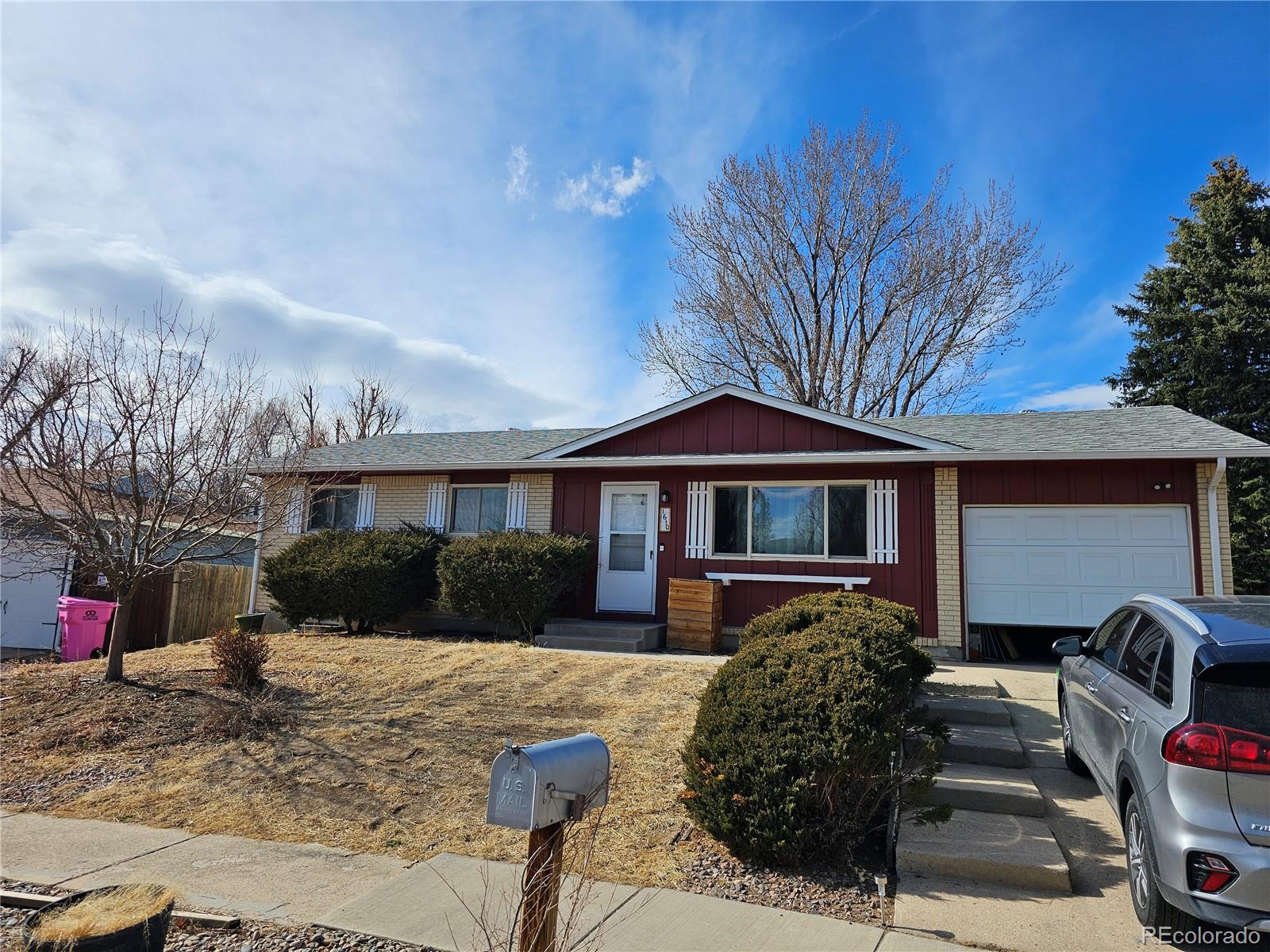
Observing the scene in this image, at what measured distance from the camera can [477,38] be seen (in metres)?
8.33

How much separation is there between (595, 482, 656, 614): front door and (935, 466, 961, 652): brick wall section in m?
4.30

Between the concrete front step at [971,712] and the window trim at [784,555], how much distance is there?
4440 millimetres

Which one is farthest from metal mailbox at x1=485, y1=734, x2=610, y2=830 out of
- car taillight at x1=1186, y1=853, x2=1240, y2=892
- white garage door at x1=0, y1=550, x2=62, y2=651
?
white garage door at x1=0, y1=550, x2=62, y2=651

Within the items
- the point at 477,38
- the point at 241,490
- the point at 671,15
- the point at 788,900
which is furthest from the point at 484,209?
the point at 788,900

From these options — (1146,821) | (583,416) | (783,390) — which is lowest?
(1146,821)

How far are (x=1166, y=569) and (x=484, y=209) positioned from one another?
10.3 meters

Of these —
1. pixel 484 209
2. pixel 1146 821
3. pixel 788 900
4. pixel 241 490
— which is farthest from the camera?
pixel 484 209

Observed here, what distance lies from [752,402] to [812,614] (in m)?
6.39

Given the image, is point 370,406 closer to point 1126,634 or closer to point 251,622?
point 251,622

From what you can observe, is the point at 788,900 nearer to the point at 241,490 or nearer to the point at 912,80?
the point at 241,490

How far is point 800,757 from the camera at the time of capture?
12.8 ft

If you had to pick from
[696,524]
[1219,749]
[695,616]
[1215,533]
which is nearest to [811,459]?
[696,524]

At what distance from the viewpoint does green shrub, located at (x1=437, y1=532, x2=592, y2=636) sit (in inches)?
440

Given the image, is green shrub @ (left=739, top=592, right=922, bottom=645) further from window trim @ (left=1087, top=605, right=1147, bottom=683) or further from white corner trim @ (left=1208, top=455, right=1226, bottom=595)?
white corner trim @ (left=1208, top=455, right=1226, bottom=595)
